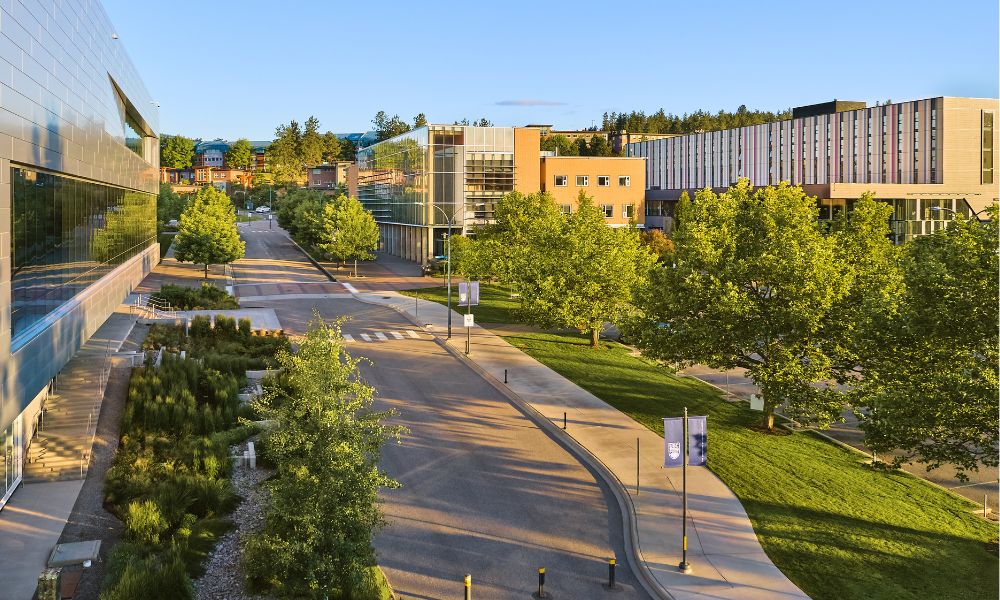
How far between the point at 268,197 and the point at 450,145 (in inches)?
4793

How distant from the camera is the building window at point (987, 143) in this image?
81.9 meters

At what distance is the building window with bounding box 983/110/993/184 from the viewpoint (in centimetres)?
8194

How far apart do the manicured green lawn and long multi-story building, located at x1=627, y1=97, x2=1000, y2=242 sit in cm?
4704

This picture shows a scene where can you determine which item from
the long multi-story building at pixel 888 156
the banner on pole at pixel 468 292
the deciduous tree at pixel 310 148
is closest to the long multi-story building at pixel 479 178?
the long multi-story building at pixel 888 156

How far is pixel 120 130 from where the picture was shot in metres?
40.5

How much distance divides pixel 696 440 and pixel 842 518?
477cm

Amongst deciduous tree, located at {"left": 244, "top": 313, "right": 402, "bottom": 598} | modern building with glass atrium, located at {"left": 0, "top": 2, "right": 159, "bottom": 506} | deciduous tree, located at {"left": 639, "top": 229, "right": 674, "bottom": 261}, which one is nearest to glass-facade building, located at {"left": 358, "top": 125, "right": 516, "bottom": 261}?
deciduous tree, located at {"left": 639, "top": 229, "right": 674, "bottom": 261}

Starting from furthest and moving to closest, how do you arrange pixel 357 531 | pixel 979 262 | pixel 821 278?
pixel 821 278 < pixel 979 262 < pixel 357 531

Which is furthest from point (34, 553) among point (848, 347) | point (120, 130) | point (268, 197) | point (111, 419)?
point (268, 197)

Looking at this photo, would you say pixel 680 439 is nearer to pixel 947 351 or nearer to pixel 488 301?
pixel 947 351

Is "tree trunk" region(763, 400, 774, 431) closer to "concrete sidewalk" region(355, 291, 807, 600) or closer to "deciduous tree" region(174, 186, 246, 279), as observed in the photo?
"concrete sidewalk" region(355, 291, 807, 600)

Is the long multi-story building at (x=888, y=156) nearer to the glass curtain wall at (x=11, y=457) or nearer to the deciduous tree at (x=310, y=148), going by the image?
the glass curtain wall at (x=11, y=457)

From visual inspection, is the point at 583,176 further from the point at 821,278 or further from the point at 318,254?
the point at 821,278

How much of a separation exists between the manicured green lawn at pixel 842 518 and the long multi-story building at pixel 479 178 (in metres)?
58.3
